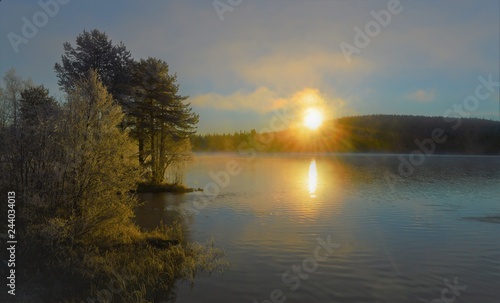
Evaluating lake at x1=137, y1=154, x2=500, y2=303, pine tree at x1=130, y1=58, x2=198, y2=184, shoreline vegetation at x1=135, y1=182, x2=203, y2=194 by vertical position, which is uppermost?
pine tree at x1=130, y1=58, x2=198, y2=184

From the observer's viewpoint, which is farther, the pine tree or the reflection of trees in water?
the pine tree

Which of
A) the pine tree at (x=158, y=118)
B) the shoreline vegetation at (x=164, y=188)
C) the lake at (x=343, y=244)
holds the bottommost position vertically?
the lake at (x=343, y=244)

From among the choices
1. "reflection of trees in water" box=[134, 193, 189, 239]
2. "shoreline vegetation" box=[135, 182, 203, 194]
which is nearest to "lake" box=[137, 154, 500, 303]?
"reflection of trees in water" box=[134, 193, 189, 239]

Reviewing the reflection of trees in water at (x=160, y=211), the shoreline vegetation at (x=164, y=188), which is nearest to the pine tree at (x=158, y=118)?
the shoreline vegetation at (x=164, y=188)

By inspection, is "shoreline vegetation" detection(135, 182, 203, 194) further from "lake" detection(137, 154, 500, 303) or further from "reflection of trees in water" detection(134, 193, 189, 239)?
"lake" detection(137, 154, 500, 303)

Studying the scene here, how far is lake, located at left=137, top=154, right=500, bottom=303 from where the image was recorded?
42.1 feet

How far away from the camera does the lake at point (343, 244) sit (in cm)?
1284

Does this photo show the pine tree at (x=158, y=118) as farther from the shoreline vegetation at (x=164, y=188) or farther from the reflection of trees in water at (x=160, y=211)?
the reflection of trees in water at (x=160, y=211)

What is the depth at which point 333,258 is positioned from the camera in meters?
16.5

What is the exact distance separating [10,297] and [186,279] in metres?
5.66

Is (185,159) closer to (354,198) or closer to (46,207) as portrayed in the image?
(354,198)

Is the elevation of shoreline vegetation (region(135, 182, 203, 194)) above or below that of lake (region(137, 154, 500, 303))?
above

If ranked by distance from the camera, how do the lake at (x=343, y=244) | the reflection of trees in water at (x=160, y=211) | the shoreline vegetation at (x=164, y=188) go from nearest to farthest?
1. the lake at (x=343, y=244)
2. the reflection of trees in water at (x=160, y=211)
3. the shoreline vegetation at (x=164, y=188)

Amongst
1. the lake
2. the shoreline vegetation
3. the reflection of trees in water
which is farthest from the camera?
the shoreline vegetation
